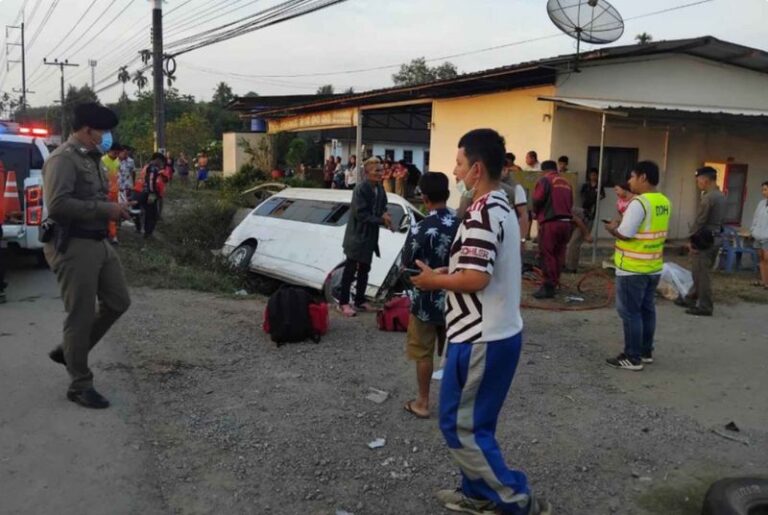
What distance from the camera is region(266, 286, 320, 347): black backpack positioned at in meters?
6.16

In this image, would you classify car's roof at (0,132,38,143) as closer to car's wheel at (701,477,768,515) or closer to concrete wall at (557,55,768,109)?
car's wheel at (701,477,768,515)

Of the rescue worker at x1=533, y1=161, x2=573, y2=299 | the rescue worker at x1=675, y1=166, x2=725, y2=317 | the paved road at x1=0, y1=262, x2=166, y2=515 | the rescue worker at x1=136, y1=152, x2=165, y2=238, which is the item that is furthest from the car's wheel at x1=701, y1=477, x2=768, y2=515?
the rescue worker at x1=136, y1=152, x2=165, y2=238

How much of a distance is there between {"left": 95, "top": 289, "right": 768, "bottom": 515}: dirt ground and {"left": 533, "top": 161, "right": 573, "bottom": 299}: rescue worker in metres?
1.84

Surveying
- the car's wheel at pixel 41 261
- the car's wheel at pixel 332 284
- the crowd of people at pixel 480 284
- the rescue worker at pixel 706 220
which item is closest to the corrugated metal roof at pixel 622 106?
the crowd of people at pixel 480 284

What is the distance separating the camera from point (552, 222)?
29.0 feet

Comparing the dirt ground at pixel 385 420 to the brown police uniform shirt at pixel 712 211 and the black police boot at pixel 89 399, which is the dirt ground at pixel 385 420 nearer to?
the black police boot at pixel 89 399

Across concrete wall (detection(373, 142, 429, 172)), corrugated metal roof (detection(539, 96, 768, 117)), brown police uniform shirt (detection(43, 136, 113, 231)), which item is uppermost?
corrugated metal roof (detection(539, 96, 768, 117))

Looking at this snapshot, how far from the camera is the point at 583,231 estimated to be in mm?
9945

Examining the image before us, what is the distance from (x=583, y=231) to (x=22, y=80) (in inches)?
2405

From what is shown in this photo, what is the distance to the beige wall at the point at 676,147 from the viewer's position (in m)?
13.5

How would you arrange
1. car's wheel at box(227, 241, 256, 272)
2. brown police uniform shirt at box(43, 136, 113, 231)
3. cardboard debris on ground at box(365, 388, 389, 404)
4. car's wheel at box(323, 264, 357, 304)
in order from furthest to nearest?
car's wheel at box(227, 241, 256, 272)
car's wheel at box(323, 264, 357, 304)
cardboard debris on ground at box(365, 388, 389, 404)
brown police uniform shirt at box(43, 136, 113, 231)

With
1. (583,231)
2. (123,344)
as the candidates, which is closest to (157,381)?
(123,344)

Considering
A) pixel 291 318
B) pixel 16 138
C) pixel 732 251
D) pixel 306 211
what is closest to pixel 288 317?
pixel 291 318

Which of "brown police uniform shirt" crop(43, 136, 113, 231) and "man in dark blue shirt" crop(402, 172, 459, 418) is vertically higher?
"brown police uniform shirt" crop(43, 136, 113, 231)
